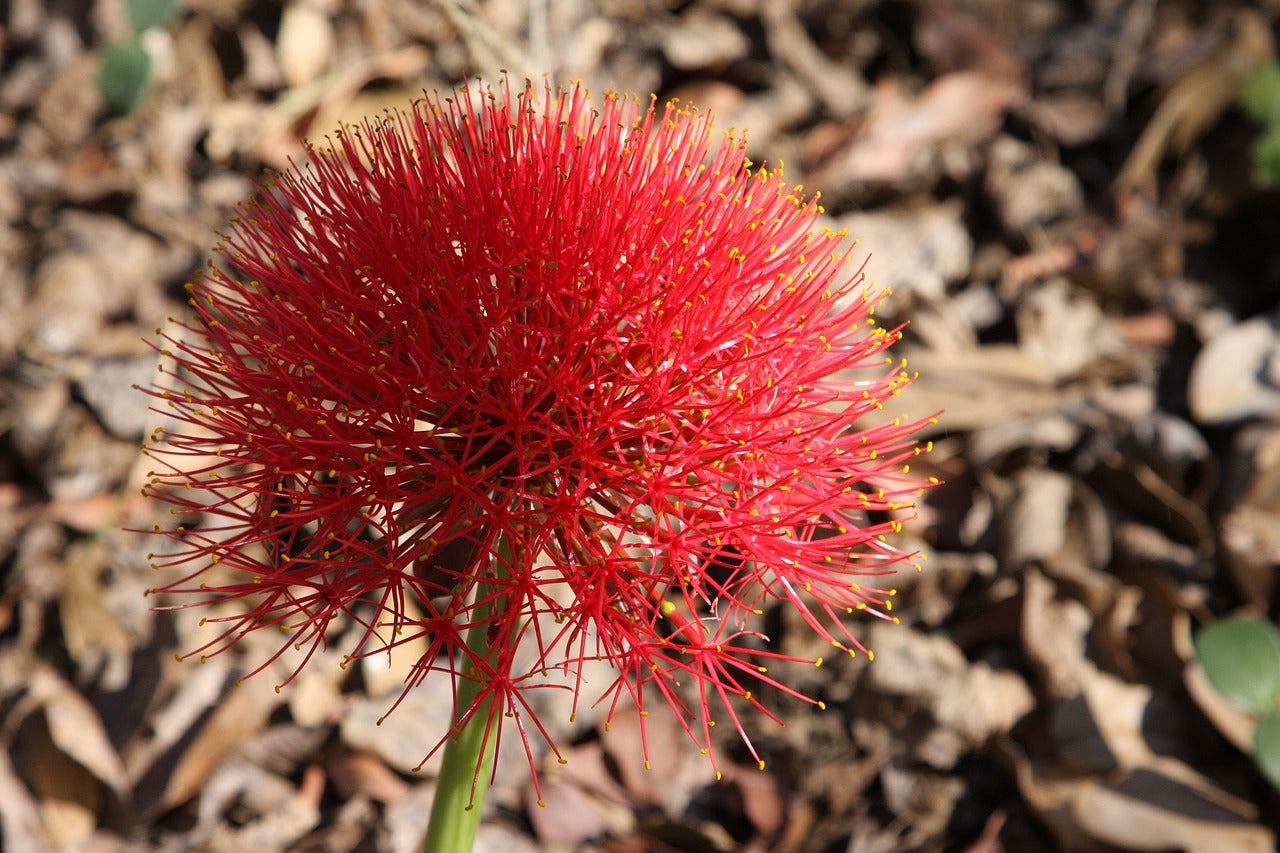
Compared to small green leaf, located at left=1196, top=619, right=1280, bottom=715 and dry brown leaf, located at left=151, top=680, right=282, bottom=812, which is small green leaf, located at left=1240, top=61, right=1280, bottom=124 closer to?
small green leaf, located at left=1196, top=619, right=1280, bottom=715

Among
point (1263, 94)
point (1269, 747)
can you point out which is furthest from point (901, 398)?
point (1263, 94)

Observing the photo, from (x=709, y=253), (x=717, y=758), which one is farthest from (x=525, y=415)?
(x=717, y=758)

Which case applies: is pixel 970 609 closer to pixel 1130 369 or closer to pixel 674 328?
pixel 1130 369

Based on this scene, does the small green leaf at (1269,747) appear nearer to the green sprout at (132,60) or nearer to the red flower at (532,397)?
the red flower at (532,397)

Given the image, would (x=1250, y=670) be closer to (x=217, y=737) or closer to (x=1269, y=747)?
(x=1269, y=747)

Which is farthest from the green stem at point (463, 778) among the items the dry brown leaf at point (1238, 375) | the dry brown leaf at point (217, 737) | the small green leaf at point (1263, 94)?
the small green leaf at point (1263, 94)
